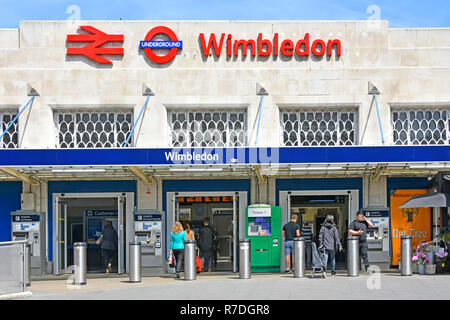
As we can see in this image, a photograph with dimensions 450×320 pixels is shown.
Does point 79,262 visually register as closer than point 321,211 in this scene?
Yes

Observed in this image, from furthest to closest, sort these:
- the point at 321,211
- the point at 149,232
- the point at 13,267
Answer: the point at 321,211 → the point at 149,232 → the point at 13,267

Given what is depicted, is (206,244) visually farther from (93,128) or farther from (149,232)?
(93,128)

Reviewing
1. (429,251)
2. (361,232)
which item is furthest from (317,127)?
(429,251)

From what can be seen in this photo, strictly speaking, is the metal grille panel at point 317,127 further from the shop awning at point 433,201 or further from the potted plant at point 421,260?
the potted plant at point 421,260

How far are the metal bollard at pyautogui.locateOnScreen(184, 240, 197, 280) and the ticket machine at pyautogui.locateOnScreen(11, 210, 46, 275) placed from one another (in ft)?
16.0

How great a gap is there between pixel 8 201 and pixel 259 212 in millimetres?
7219

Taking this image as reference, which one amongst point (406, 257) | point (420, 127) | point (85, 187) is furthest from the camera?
point (85, 187)

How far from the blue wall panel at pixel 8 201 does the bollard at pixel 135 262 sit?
5.11 m

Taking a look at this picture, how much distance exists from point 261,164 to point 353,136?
12.6ft

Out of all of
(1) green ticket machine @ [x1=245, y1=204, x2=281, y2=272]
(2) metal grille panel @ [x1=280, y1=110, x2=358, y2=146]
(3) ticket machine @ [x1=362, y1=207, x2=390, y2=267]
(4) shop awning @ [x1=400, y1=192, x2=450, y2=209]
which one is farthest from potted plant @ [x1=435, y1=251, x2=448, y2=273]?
(2) metal grille panel @ [x1=280, y1=110, x2=358, y2=146]

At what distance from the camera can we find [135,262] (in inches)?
712

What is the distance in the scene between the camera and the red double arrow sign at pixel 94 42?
21.6 metres

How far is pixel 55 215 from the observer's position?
21.6 metres

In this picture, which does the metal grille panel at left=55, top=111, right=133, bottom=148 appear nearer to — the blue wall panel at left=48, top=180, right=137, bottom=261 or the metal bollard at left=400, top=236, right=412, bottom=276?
the blue wall panel at left=48, top=180, right=137, bottom=261
